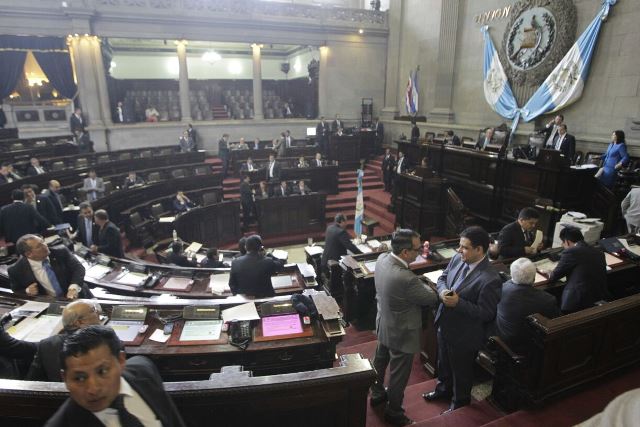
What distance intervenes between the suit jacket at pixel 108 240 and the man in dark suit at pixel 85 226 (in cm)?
37

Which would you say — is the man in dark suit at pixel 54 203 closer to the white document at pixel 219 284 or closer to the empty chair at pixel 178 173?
the empty chair at pixel 178 173

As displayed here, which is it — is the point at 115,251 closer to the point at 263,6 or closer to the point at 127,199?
the point at 127,199

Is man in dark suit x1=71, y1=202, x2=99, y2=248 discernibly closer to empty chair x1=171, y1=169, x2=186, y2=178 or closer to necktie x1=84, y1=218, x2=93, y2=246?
necktie x1=84, y1=218, x2=93, y2=246

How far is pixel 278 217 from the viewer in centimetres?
1015

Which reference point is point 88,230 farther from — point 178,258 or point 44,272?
point 44,272

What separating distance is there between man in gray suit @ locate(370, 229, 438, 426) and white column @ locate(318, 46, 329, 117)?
14369 mm

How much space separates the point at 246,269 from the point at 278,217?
619cm

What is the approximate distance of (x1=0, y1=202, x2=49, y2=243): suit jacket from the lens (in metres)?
5.74

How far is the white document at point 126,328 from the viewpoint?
3047 millimetres

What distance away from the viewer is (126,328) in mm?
3154

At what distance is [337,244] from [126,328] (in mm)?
3098

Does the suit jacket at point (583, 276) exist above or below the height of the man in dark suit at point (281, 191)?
above

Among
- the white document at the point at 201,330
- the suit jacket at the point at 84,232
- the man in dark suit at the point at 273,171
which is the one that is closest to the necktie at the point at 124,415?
the white document at the point at 201,330

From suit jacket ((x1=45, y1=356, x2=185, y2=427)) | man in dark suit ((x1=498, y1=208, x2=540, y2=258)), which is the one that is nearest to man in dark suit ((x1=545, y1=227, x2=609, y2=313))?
man in dark suit ((x1=498, y1=208, x2=540, y2=258))
